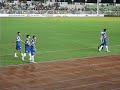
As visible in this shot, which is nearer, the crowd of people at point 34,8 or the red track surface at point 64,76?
the red track surface at point 64,76

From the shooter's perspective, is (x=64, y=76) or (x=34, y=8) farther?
(x=34, y=8)

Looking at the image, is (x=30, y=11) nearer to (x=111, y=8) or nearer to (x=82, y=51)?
(x=111, y=8)

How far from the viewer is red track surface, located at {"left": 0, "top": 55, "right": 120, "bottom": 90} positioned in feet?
41.8

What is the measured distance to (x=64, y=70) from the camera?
51.4 feet

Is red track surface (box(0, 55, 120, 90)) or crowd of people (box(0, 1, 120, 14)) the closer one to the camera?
red track surface (box(0, 55, 120, 90))

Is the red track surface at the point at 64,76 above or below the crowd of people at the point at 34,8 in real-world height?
below

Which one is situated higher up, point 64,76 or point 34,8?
point 34,8

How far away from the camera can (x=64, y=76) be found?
14398 mm

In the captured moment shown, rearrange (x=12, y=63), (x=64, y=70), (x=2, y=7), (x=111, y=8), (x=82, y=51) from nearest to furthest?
(x=64, y=70) < (x=12, y=63) < (x=82, y=51) < (x=2, y=7) < (x=111, y=8)

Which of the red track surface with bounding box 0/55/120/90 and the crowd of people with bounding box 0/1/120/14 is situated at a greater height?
the crowd of people with bounding box 0/1/120/14

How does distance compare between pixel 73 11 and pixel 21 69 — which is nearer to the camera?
pixel 21 69

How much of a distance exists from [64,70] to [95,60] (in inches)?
132

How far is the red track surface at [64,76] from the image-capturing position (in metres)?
12.8

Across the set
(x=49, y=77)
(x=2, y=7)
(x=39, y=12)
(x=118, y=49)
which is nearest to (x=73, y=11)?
(x=39, y=12)
